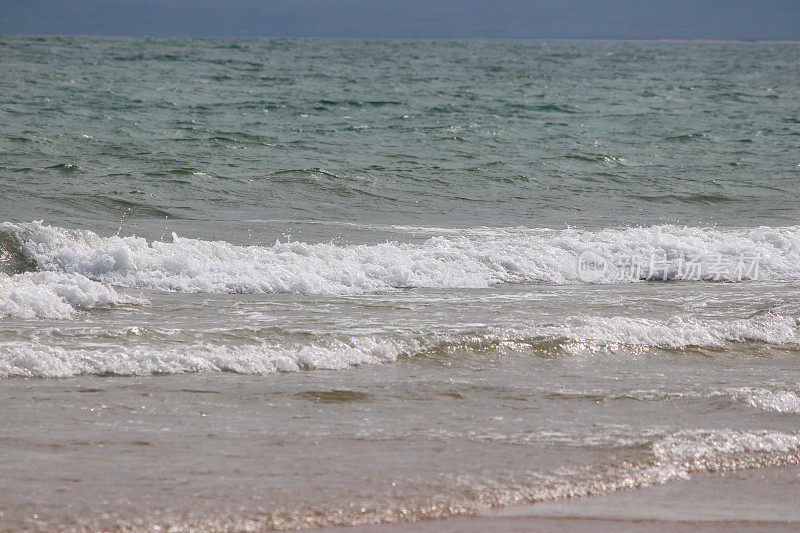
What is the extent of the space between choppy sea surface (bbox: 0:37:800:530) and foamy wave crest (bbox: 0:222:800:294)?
3cm

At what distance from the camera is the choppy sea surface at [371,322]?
3721mm

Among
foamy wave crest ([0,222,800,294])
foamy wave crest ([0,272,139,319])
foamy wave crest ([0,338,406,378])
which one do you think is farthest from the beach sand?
foamy wave crest ([0,222,800,294])

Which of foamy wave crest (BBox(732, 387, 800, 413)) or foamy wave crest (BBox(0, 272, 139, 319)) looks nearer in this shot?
foamy wave crest (BBox(732, 387, 800, 413))

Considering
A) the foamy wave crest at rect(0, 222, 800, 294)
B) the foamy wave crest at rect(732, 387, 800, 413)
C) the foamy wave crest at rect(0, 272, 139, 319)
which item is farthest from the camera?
the foamy wave crest at rect(0, 222, 800, 294)

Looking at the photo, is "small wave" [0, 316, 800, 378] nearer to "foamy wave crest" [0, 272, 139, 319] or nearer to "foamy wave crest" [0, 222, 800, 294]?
"foamy wave crest" [0, 272, 139, 319]

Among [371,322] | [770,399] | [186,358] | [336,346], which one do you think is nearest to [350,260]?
[371,322]

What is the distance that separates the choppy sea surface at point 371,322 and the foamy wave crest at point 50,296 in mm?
28

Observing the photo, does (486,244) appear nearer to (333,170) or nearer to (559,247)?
(559,247)

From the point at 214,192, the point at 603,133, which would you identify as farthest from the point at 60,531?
the point at 603,133

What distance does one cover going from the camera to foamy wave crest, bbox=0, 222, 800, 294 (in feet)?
27.0

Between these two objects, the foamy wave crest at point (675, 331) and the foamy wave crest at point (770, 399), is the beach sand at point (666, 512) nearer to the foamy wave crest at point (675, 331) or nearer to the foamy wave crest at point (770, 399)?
the foamy wave crest at point (770, 399)

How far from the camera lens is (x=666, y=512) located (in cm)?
346

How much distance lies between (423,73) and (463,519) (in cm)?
4209

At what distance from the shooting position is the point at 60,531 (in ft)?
10.1
